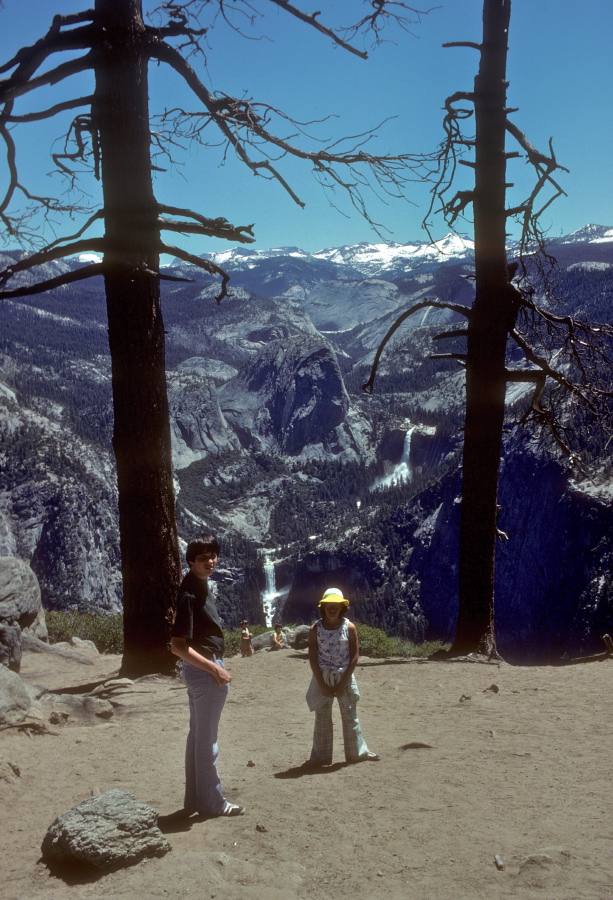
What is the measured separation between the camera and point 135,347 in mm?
7738

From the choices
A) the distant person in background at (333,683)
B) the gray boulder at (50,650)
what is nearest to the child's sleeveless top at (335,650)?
the distant person in background at (333,683)

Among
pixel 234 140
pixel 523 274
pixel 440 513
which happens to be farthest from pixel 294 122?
pixel 440 513

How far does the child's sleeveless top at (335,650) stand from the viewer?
5387 millimetres

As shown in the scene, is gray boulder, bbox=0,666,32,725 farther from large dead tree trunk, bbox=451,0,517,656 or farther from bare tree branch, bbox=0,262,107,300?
large dead tree trunk, bbox=451,0,517,656

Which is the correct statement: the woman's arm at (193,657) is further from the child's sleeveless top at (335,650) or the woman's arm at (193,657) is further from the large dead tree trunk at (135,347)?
the large dead tree trunk at (135,347)

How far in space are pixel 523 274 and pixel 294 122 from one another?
14.6 ft

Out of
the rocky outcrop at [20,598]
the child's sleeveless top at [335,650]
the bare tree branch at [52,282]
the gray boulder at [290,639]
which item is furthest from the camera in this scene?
the gray boulder at [290,639]

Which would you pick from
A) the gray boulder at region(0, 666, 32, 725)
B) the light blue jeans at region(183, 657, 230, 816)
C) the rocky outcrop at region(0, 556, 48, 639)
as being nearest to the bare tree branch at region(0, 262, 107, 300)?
the gray boulder at region(0, 666, 32, 725)

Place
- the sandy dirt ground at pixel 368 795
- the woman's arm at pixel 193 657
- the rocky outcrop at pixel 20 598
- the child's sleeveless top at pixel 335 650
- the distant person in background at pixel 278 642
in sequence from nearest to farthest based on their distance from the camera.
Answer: the sandy dirt ground at pixel 368 795, the woman's arm at pixel 193 657, the child's sleeveless top at pixel 335 650, the distant person in background at pixel 278 642, the rocky outcrop at pixel 20 598

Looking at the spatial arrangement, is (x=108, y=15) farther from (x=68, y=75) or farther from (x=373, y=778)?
(x=373, y=778)

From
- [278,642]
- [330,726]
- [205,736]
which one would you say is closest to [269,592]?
[278,642]

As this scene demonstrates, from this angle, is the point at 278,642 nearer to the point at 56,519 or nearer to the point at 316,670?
the point at 316,670

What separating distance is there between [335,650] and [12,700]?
3106 mm

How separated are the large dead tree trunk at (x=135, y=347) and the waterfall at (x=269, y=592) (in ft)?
434
